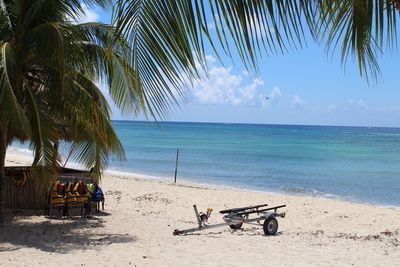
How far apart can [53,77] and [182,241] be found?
3666mm

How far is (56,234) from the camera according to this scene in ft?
29.3

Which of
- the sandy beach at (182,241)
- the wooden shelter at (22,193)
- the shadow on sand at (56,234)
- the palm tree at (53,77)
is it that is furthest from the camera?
the wooden shelter at (22,193)

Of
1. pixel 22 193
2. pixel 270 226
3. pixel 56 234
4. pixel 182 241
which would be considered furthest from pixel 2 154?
pixel 270 226

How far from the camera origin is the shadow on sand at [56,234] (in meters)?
8.01

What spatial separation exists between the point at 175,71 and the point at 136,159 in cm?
3927

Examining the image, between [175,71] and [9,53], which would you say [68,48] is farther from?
[175,71]

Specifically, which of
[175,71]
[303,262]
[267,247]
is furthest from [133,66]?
[267,247]

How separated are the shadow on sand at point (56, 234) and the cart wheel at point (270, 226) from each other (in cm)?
272

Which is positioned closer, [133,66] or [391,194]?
[133,66]

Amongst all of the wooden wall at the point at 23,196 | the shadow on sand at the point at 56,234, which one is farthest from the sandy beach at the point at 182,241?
the wooden wall at the point at 23,196

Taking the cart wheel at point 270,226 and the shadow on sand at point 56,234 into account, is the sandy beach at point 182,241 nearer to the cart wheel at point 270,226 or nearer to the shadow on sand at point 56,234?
the shadow on sand at point 56,234

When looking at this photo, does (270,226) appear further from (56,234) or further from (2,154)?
(2,154)

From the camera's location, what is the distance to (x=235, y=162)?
39250 millimetres

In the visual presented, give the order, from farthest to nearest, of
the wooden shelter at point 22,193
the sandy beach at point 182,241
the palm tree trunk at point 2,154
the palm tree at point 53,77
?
the wooden shelter at point 22,193, the palm tree trunk at point 2,154, the sandy beach at point 182,241, the palm tree at point 53,77
